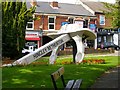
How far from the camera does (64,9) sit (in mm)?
51406

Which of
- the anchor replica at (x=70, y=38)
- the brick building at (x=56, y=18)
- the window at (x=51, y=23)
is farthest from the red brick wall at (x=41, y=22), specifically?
the anchor replica at (x=70, y=38)

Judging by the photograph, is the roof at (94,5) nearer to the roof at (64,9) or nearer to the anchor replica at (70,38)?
the roof at (64,9)

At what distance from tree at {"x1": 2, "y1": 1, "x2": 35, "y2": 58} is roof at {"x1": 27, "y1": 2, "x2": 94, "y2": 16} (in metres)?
19.5

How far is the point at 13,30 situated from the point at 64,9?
972 inches

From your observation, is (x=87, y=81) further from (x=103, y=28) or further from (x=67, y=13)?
(x=103, y=28)

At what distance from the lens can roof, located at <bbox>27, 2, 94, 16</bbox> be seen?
4858 centimetres

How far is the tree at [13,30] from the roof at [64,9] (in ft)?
64.1

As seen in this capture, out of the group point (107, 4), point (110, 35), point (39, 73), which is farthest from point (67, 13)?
A: point (39, 73)

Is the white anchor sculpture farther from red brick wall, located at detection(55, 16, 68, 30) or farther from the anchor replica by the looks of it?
red brick wall, located at detection(55, 16, 68, 30)

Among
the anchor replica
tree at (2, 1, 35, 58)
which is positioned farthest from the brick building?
the anchor replica

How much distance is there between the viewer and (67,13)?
49.9 m

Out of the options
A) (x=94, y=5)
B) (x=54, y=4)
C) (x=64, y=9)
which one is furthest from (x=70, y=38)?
(x=94, y=5)

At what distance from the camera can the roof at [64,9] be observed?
48584mm

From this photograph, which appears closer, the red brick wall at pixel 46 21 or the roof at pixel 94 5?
the red brick wall at pixel 46 21
